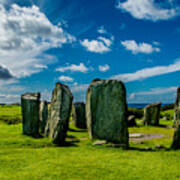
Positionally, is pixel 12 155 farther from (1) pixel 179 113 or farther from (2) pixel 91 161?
(1) pixel 179 113

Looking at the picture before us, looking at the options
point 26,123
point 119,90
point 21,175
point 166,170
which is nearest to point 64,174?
point 21,175

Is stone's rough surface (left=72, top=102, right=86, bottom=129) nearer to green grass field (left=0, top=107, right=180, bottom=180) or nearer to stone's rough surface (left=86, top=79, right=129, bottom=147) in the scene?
stone's rough surface (left=86, top=79, right=129, bottom=147)

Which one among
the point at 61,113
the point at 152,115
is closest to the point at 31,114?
the point at 61,113

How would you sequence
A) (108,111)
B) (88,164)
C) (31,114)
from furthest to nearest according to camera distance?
(31,114) < (108,111) < (88,164)

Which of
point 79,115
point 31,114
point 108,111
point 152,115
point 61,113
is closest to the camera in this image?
point 61,113

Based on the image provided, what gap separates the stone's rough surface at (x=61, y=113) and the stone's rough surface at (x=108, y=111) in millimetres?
1628

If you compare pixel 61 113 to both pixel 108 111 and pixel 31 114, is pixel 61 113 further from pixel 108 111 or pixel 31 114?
pixel 31 114

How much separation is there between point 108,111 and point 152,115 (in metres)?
15.9

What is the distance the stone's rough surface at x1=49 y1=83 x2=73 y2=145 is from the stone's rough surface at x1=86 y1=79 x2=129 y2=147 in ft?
5.34

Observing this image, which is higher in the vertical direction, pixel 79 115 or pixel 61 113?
pixel 61 113

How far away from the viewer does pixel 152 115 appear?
2783 cm

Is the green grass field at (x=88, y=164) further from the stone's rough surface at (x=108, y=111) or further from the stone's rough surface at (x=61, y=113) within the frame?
the stone's rough surface at (x=61, y=113)

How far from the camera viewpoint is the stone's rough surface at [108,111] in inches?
524

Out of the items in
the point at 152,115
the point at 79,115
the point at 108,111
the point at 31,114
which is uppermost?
the point at 108,111
